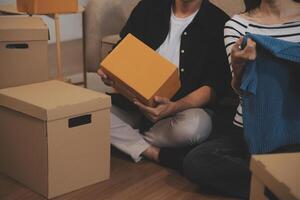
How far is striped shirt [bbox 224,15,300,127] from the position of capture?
1.49 meters

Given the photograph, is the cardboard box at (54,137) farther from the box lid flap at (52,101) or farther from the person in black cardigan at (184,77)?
the person in black cardigan at (184,77)

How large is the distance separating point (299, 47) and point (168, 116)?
2.07 ft

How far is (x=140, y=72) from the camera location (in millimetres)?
1660

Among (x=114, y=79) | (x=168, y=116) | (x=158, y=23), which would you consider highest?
(x=158, y=23)

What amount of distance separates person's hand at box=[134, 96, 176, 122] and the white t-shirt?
0.19m

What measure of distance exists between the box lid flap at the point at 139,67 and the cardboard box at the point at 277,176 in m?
0.65

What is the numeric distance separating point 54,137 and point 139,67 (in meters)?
0.37

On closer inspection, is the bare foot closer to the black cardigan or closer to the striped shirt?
the black cardigan

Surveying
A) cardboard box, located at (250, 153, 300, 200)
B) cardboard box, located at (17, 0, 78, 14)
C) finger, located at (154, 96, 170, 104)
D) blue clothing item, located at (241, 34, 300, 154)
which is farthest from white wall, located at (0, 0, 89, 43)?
cardboard box, located at (250, 153, 300, 200)

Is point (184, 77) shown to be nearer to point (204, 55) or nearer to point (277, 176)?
point (204, 55)

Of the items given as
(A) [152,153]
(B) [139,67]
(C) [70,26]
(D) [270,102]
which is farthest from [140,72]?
(C) [70,26]

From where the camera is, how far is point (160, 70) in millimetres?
1658

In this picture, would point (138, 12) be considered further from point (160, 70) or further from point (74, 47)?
point (74, 47)

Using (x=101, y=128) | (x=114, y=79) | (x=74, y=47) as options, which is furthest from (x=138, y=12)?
(x=74, y=47)
